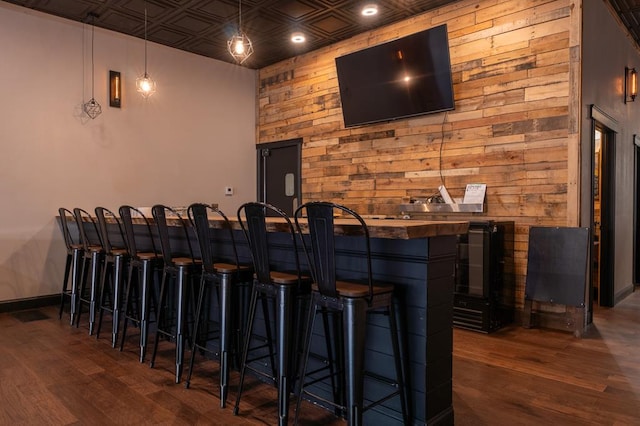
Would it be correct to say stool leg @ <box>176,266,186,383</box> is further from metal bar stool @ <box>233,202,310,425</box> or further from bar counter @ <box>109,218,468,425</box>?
bar counter @ <box>109,218,468,425</box>

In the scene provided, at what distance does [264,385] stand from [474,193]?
2792 mm

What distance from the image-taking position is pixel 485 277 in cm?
396

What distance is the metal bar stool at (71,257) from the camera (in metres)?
4.23

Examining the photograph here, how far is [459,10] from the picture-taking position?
15.2ft

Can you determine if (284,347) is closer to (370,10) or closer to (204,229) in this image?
(204,229)

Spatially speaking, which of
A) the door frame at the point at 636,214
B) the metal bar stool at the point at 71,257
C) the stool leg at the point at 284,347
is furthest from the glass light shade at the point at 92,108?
the door frame at the point at 636,214

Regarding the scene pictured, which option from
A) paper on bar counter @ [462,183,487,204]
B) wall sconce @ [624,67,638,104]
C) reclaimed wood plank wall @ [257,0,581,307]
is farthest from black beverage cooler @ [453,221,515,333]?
wall sconce @ [624,67,638,104]

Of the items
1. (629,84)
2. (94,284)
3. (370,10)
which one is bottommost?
(94,284)

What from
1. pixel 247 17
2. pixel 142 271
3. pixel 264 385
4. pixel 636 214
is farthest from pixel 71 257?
pixel 636 214

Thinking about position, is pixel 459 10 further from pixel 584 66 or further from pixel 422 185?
pixel 422 185

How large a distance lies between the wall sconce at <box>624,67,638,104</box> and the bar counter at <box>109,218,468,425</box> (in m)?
4.60

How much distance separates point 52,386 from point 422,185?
12.2 ft

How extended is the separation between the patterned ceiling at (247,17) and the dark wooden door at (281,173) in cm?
142

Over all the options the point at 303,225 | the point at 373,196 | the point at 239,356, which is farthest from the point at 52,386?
the point at 373,196
